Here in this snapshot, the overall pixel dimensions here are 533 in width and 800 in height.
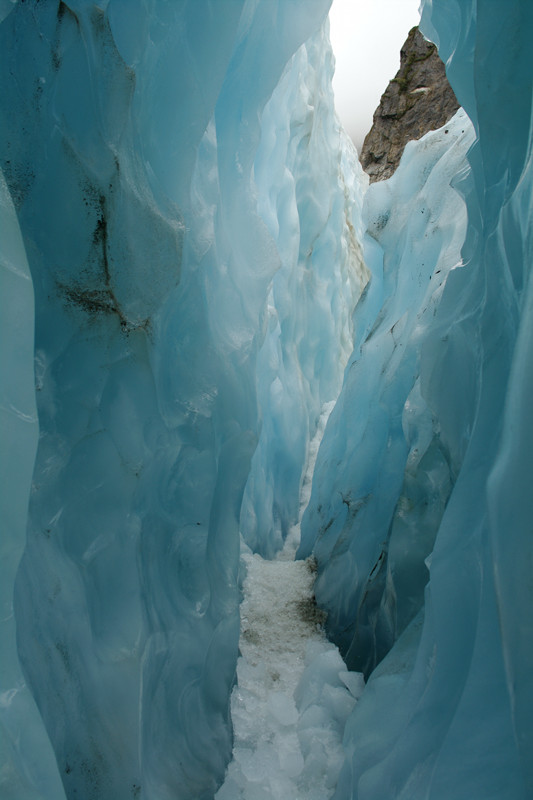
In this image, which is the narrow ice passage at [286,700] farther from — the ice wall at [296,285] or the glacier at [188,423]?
the ice wall at [296,285]

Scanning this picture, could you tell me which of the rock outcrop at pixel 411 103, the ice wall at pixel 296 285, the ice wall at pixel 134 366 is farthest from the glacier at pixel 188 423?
the rock outcrop at pixel 411 103

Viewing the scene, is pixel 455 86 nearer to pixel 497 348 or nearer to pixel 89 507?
pixel 497 348

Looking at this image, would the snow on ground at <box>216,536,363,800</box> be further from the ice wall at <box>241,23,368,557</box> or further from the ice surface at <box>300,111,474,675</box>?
the ice wall at <box>241,23,368,557</box>

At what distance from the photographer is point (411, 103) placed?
9352 millimetres

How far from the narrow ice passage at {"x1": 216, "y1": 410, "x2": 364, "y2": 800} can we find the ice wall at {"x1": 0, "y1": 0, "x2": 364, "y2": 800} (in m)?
0.12

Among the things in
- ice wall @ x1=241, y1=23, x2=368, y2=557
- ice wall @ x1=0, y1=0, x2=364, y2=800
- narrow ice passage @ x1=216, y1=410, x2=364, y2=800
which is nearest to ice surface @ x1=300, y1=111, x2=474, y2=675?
narrow ice passage @ x1=216, y1=410, x2=364, y2=800

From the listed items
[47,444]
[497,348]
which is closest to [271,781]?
[47,444]

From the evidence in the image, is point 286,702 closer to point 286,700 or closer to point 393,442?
point 286,700

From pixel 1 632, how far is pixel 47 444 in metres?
0.48

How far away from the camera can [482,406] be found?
1.21m

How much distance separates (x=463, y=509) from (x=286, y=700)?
1177mm

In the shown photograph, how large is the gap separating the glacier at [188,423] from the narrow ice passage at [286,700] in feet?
0.14

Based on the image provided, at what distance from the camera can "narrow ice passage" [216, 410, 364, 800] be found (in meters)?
1.56

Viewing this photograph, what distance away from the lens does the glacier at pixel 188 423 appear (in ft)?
3.30
